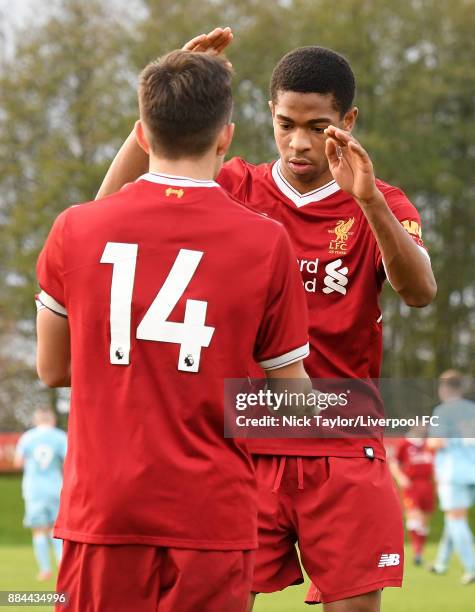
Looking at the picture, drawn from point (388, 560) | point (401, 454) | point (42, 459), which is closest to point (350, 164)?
point (388, 560)

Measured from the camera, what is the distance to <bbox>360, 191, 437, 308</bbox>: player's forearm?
14.3 feet

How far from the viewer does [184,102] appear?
3.53 metres

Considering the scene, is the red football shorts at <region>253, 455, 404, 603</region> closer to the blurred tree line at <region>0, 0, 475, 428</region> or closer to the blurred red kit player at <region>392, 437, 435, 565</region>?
the blurred red kit player at <region>392, 437, 435, 565</region>

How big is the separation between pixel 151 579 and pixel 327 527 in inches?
58.3

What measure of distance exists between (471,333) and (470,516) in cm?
974

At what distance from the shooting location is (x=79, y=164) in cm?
3800

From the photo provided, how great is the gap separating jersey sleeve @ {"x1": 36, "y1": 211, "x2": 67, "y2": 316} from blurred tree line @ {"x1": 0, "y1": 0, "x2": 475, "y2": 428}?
3472 centimetres

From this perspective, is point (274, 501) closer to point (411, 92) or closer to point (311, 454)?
point (311, 454)

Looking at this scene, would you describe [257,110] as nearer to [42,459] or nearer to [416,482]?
[416,482]

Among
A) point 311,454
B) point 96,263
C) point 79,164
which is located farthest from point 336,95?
point 79,164

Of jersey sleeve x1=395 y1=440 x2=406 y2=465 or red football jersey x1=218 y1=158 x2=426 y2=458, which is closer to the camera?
red football jersey x1=218 y1=158 x2=426 y2=458

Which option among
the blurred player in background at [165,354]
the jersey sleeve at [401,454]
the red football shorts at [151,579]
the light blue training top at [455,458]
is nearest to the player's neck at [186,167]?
the blurred player in background at [165,354]

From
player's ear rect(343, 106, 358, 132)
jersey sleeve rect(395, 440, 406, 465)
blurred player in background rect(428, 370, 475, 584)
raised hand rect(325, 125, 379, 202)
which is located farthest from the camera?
jersey sleeve rect(395, 440, 406, 465)

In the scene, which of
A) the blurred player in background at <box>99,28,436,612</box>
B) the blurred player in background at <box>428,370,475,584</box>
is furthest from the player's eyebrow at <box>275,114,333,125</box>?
the blurred player in background at <box>428,370,475,584</box>
